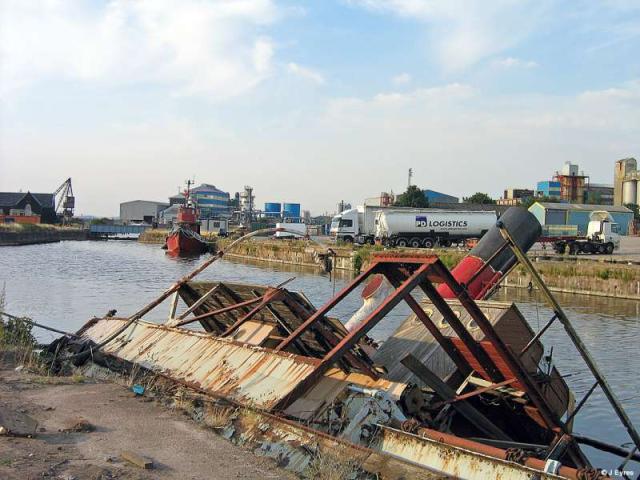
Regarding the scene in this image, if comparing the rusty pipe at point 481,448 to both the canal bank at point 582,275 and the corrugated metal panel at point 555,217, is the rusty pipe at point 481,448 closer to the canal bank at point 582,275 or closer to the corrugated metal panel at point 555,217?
the canal bank at point 582,275

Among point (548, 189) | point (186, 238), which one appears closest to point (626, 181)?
point (548, 189)

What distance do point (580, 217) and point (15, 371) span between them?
220ft

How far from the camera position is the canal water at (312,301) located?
1411 centimetres

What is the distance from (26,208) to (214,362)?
115511 mm

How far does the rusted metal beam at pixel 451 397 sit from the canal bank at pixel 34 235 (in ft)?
265

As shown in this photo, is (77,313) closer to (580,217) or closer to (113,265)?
(113,265)

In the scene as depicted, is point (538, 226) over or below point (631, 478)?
over

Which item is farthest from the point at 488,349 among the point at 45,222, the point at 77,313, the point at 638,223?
the point at 45,222

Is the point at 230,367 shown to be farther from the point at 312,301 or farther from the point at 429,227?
the point at 429,227

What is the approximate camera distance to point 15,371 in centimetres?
1031

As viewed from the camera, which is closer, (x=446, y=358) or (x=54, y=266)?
(x=446, y=358)

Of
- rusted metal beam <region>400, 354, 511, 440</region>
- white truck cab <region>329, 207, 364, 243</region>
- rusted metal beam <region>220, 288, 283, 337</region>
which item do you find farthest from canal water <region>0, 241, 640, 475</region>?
white truck cab <region>329, 207, 364, 243</region>

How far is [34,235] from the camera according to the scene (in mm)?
→ 89062

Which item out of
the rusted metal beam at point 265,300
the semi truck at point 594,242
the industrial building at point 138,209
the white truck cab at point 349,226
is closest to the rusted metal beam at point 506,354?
the rusted metal beam at point 265,300
